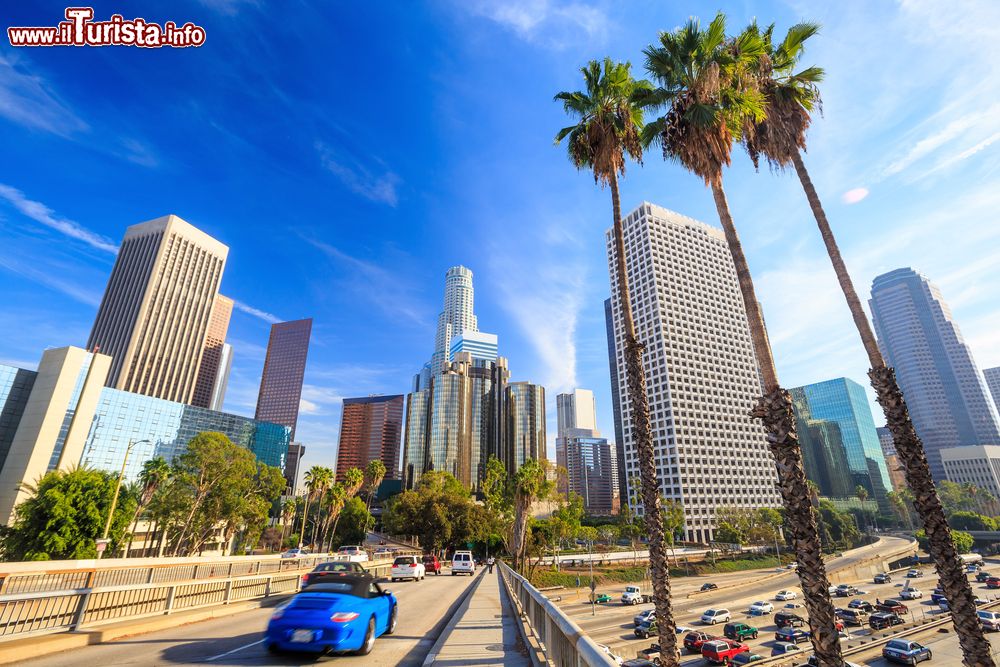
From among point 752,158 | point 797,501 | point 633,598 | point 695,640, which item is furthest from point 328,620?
point 633,598

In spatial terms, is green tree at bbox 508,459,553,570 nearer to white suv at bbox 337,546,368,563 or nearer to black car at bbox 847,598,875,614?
white suv at bbox 337,546,368,563

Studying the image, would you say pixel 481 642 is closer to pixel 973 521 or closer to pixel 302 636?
pixel 302 636

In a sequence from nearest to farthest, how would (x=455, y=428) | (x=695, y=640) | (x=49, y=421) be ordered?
(x=695, y=640), (x=49, y=421), (x=455, y=428)

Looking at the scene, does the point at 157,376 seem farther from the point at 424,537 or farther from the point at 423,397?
the point at 424,537

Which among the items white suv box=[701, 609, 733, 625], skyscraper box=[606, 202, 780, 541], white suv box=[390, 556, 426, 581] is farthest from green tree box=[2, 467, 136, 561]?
skyscraper box=[606, 202, 780, 541]

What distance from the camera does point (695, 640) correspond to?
34906 millimetres

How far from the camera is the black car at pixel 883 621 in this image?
43.1 metres

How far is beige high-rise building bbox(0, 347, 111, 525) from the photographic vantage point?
3086 inches

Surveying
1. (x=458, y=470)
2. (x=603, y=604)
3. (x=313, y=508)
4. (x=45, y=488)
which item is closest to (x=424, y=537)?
(x=603, y=604)

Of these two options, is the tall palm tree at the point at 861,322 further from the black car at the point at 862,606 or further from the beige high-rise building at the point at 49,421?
the beige high-rise building at the point at 49,421

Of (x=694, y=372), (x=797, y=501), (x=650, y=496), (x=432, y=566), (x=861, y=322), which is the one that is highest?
(x=694, y=372)

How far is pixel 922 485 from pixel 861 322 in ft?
17.3

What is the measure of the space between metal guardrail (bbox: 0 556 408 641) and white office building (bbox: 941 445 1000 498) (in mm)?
258755

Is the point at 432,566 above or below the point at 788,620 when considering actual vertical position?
above
